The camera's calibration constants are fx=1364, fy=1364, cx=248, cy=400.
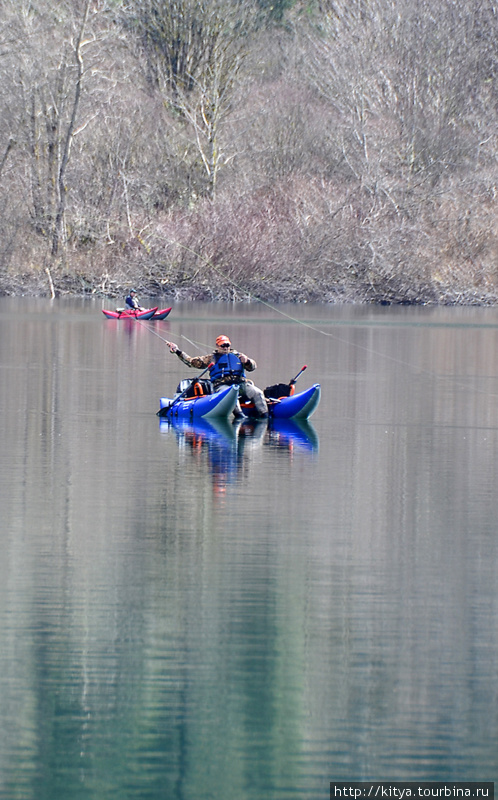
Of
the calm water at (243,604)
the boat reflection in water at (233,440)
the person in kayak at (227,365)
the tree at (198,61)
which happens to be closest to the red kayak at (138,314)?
the calm water at (243,604)

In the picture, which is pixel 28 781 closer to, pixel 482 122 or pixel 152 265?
pixel 152 265

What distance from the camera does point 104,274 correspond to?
53.2m

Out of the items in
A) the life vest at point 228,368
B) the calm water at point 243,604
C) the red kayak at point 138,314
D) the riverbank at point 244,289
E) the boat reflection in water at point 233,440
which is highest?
the riverbank at point 244,289

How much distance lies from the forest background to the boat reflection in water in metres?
30.4

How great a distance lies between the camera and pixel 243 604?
9.07 metres

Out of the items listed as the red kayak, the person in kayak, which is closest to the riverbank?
the red kayak

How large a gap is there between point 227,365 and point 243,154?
42296mm

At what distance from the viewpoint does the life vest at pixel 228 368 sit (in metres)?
18.6

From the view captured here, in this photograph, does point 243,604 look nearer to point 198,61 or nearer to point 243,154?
point 243,154

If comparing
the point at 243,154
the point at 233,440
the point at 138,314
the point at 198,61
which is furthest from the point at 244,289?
the point at 233,440

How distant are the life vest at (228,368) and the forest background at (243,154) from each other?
30.5 meters

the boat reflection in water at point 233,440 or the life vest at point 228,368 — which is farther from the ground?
the life vest at point 228,368

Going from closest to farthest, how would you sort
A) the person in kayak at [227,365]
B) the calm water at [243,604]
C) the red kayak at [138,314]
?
the calm water at [243,604], the person in kayak at [227,365], the red kayak at [138,314]

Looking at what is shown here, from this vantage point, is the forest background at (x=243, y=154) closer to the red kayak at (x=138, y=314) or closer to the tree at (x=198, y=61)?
the tree at (x=198, y=61)
